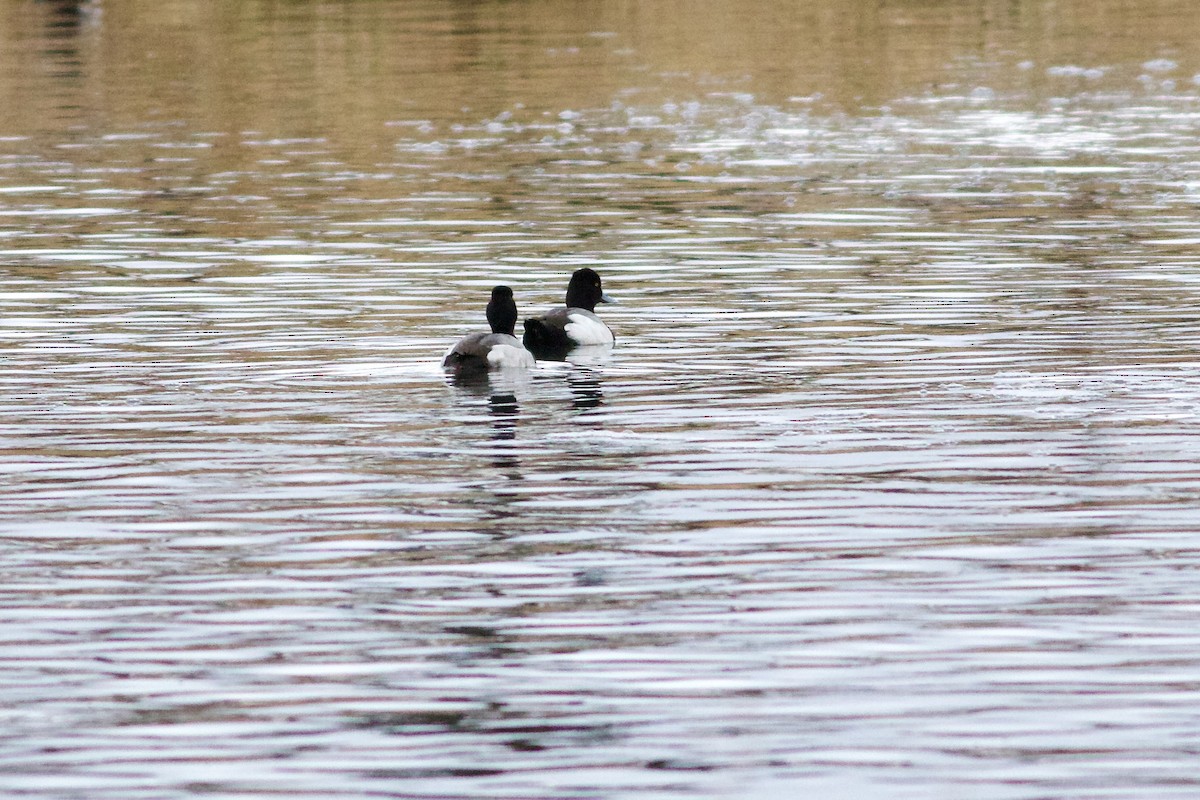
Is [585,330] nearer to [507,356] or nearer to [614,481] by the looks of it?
[507,356]

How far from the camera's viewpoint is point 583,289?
20.5 m

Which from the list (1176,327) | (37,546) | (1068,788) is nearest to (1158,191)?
(1176,327)

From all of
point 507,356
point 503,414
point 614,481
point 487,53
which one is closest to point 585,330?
point 507,356

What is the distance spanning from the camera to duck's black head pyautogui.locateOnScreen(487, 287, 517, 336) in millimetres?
19109

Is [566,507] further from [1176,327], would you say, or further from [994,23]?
[994,23]

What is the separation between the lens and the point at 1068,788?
27.8 feet

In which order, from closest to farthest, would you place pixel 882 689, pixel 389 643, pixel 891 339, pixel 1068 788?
pixel 1068 788
pixel 882 689
pixel 389 643
pixel 891 339

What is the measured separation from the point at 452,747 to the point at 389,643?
1.49 metres

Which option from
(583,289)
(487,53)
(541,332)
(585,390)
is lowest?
(585,390)

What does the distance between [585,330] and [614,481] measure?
17.4 feet

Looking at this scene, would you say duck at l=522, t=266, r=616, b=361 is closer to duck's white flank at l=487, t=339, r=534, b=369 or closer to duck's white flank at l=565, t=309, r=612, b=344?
duck's white flank at l=565, t=309, r=612, b=344

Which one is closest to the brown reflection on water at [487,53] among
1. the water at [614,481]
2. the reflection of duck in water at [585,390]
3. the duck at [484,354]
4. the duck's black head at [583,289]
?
the water at [614,481]

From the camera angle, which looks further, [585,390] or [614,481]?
[585,390]

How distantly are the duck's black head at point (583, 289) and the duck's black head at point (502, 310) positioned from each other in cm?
136
